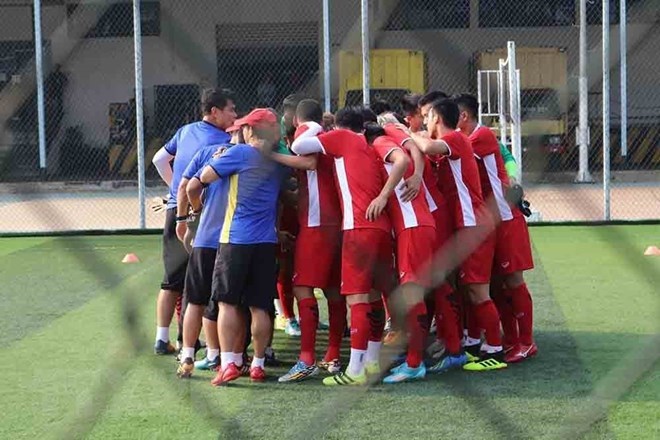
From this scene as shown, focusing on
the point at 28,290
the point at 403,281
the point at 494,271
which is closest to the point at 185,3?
the point at 403,281

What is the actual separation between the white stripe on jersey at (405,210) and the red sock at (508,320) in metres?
0.78

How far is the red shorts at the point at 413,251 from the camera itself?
16.1 ft

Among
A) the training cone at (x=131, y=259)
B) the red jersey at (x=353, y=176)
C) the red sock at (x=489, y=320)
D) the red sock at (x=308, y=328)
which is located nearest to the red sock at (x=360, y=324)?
the red sock at (x=308, y=328)

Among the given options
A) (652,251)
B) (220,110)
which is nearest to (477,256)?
(220,110)

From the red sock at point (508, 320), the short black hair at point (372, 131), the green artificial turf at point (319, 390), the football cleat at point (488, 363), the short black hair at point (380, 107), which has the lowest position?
the green artificial turf at point (319, 390)

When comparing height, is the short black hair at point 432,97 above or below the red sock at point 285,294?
above

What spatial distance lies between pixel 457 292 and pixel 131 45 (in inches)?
132

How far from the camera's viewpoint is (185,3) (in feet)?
8.32

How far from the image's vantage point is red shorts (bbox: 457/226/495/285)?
5152 millimetres

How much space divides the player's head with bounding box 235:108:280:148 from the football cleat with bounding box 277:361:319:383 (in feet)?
3.22

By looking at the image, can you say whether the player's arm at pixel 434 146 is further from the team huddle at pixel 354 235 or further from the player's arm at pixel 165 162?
the player's arm at pixel 165 162

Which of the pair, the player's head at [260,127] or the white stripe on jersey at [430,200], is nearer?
the player's head at [260,127]

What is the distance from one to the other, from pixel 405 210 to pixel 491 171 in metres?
0.61

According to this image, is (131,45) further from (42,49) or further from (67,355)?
(67,355)
